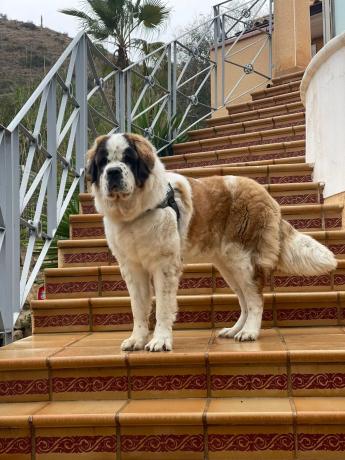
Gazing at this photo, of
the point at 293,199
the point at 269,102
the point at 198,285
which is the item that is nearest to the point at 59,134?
the point at 198,285

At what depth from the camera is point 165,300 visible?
3.39m

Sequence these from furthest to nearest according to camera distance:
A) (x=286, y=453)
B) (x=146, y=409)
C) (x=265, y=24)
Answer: (x=265, y=24), (x=146, y=409), (x=286, y=453)

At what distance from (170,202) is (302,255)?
35.2 inches

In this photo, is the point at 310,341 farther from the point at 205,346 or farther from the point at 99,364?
the point at 99,364

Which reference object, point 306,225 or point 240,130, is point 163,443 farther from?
point 240,130

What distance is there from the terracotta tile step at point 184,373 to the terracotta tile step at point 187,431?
108 millimetres

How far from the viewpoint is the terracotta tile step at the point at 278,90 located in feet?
30.9

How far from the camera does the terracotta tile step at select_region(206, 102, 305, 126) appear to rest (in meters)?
8.37

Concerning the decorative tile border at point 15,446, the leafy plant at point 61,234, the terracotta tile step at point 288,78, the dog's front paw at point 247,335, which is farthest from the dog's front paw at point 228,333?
the terracotta tile step at point 288,78

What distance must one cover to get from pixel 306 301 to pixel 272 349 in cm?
100

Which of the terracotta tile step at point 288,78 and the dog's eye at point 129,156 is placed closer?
the dog's eye at point 129,156

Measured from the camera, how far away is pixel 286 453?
2.69 metres

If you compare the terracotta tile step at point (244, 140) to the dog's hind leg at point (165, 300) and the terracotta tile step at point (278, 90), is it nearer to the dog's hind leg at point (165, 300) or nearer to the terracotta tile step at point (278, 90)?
the terracotta tile step at point (278, 90)

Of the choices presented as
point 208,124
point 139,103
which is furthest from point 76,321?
point 208,124
